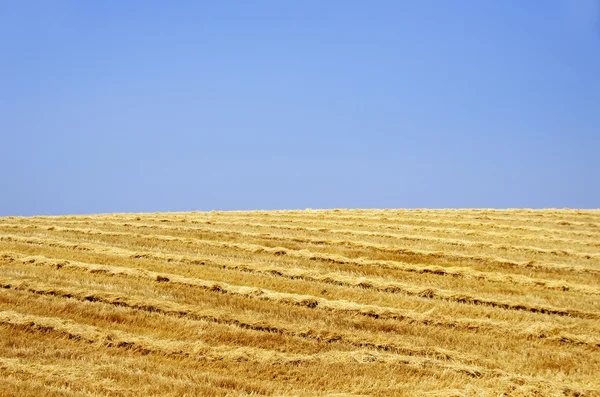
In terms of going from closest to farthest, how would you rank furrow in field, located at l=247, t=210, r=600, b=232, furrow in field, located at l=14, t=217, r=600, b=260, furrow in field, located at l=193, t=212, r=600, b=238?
furrow in field, located at l=14, t=217, r=600, b=260 < furrow in field, located at l=193, t=212, r=600, b=238 < furrow in field, located at l=247, t=210, r=600, b=232

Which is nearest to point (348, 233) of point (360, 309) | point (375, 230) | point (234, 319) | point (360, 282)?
point (375, 230)

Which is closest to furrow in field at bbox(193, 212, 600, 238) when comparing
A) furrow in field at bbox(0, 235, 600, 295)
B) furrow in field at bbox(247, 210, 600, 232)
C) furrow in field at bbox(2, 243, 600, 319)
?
furrow in field at bbox(247, 210, 600, 232)

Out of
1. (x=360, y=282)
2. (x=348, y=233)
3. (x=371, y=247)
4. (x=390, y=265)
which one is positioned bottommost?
(x=360, y=282)

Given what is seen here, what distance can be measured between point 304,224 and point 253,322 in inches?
330

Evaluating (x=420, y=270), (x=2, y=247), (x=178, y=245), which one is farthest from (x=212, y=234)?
(x=420, y=270)

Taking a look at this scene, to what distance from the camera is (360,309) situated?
8719 mm

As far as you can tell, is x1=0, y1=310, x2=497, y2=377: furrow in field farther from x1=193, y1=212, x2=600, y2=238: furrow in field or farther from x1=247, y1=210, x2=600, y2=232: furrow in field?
x1=247, y1=210, x2=600, y2=232: furrow in field

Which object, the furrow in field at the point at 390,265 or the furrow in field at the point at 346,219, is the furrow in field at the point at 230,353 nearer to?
the furrow in field at the point at 390,265

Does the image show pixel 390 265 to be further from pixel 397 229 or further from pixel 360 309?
pixel 397 229

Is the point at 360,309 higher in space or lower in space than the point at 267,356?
higher

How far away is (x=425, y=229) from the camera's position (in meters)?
15.4

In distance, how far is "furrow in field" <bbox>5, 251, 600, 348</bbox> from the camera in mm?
8062

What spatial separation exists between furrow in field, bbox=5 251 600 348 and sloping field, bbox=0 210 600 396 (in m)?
0.02

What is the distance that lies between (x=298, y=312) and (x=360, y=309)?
81cm
